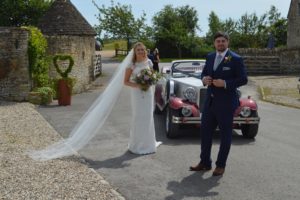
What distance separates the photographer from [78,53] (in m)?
22.9

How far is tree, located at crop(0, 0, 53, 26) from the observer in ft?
159

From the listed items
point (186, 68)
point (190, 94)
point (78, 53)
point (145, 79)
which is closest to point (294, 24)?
point (78, 53)

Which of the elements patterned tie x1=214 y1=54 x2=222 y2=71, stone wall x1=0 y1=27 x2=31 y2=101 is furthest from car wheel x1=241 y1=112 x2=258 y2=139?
stone wall x1=0 y1=27 x2=31 y2=101

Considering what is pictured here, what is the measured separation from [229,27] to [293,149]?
56166 mm

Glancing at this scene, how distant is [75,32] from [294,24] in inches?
1222

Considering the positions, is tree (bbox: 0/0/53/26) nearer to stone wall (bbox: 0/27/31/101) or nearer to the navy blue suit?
stone wall (bbox: 0/27/31/101)

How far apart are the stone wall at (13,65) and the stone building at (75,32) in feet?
15.4

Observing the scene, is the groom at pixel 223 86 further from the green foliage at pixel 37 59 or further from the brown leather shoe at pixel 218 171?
the green foliage at pixel 37 59

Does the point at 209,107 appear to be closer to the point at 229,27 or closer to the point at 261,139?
the point at 261,139

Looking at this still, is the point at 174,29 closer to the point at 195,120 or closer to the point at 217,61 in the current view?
the point at 195,120

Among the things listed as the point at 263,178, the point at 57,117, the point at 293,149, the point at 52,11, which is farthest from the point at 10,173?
the point at 52,11

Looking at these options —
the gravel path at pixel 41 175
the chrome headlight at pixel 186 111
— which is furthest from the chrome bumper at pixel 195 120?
the gravel path at pixel 41 175

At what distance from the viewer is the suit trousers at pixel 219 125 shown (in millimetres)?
7352

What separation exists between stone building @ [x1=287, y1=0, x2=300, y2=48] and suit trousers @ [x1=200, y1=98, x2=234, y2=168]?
148ft
